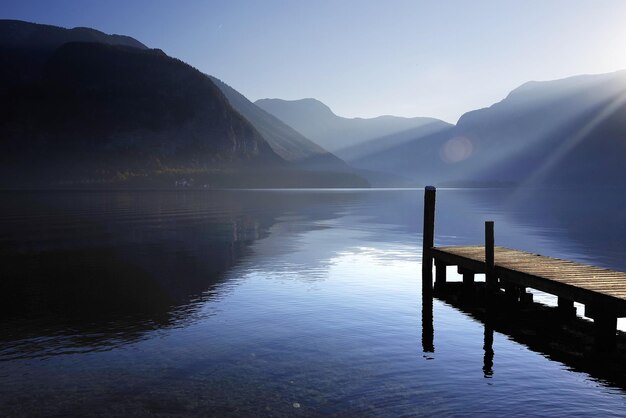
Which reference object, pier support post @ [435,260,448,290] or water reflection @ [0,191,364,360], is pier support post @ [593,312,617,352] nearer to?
pier support post @ [435,260,448,290]

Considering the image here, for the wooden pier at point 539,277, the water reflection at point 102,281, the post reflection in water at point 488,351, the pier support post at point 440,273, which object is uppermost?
the wooden pier at point 539,277

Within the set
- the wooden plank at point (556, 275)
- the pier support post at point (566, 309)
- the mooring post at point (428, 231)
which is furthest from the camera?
the mooring post at point (428, 231)

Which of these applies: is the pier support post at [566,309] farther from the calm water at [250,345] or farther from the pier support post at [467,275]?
the pier support post at [467,275]

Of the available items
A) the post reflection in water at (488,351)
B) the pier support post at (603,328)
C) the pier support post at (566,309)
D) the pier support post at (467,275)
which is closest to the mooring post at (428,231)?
the pier support post at (467,275)

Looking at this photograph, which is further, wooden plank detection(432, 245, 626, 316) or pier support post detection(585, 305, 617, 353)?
wooden plank detection(432, 245, 626, 316)

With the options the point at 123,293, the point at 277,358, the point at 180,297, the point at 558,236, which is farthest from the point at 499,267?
the point at 558,236

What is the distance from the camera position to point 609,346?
51.8ft

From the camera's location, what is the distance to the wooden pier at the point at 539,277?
15.7 m

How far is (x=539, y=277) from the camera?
59.8ft

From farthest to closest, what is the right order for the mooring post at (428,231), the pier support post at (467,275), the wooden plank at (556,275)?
the mooring post at (428,231) < the pier support post at (467,275) < the wooden plank at (556,275)

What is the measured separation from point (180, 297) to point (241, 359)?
9.03 metres

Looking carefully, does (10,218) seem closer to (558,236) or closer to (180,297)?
(180,297)

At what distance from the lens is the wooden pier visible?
1567 cm

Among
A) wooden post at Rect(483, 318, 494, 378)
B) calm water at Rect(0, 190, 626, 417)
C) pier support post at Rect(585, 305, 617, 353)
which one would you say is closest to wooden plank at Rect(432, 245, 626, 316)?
pier support post at Rect(585, 305, 617, 353)
